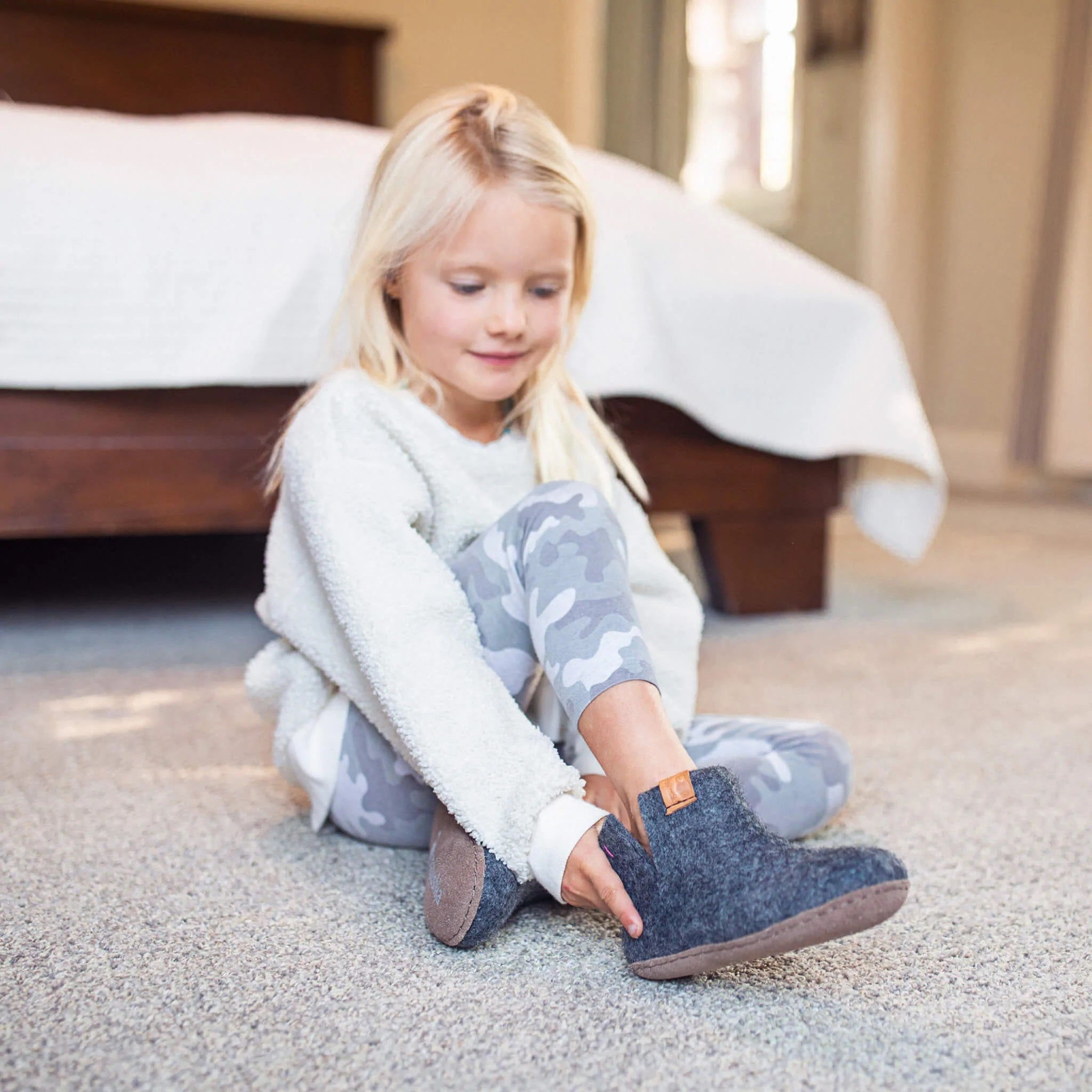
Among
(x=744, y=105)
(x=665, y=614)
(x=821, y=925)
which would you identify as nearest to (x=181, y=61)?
(x=744, y=105)

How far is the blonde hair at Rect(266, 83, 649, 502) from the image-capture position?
0.82 meters

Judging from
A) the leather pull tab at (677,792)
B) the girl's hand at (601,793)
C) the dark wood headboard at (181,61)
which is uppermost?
the dark wood headboard at (181,61)

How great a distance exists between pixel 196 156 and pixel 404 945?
1.00 metres

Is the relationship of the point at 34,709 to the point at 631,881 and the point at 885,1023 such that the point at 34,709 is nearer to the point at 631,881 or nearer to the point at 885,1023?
the point at 631,881

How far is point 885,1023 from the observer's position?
1.89ft

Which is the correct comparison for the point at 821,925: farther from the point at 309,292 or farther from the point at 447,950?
the point at 309,292

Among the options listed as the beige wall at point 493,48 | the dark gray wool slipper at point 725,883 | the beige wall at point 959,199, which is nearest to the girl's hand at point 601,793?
the dark gray wool slipper at point 725,883

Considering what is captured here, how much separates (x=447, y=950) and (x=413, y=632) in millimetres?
185

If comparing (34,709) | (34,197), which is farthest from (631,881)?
(34,197)

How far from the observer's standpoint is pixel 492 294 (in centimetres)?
83

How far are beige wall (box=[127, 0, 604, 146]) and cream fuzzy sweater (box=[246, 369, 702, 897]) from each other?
2.65 m

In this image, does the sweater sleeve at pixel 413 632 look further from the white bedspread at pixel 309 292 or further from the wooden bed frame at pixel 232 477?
the wooden bed frame at pixel 232 477

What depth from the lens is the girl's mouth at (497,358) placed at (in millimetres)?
844

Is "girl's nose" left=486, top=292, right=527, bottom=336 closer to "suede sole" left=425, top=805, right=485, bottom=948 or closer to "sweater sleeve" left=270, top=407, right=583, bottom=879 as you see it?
"sweater sleeve" left=270, top=407, right=583, bottom=879
